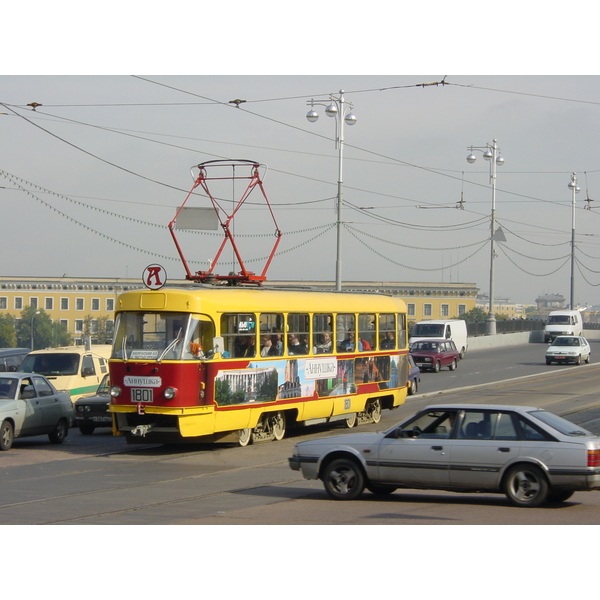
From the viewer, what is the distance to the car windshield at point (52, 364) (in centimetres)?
2330

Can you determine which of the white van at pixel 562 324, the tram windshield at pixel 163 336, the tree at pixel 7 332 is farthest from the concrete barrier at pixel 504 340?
the tram windshield at pixel 163 336

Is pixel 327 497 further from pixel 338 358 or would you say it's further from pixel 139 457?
pixel 338 358

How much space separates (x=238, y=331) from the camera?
58.0 ft

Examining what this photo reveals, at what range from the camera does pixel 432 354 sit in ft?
136

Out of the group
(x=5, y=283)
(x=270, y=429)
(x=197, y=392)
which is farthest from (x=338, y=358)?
(x=5, y=283)

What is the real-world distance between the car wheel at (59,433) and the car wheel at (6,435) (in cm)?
140

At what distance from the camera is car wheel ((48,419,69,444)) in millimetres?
19453

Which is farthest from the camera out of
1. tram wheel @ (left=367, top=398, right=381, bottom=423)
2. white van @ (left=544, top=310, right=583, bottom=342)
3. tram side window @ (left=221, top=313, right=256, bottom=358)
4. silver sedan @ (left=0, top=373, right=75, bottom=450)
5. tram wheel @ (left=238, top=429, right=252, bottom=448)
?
white van @ (left=544, top=310, right=583, bottom=342)

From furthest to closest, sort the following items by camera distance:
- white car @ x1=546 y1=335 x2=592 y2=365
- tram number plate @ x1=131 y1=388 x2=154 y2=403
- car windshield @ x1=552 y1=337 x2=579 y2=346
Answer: car windshield @ x1=552 y1=337 x2=579 y2=346 → white car @ x1=546 y1=335 x2=592 y2=365 → tram number plate @ x1=131 y1=388 x2=154 y2=403

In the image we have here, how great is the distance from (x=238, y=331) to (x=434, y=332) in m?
30.9

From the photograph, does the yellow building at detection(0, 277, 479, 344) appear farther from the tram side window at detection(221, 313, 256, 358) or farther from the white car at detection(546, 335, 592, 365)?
the tram side window at detection(221, 313, 256, 358)

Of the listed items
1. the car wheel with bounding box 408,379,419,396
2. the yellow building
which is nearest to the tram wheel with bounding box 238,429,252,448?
the car wheel with bounding box 408,379,419,396

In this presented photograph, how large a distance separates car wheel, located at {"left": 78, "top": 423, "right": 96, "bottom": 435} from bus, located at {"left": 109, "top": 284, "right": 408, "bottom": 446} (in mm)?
Result: 4283

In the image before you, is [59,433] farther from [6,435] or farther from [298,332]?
[298,332]
